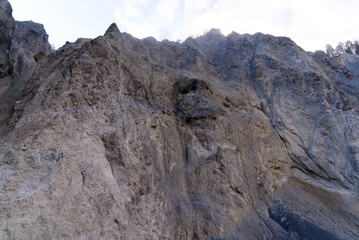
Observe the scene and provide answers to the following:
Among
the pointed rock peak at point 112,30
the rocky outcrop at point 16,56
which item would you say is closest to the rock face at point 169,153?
Result: the rocky outcrop at point 16,56

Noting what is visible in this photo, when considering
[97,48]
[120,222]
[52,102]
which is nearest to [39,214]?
[120,222]

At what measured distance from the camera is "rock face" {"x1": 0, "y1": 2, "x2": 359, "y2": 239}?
22.5ft

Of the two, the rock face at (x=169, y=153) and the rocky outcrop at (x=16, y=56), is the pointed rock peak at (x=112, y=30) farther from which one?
the rocky outcrop at (x=16, y=56)

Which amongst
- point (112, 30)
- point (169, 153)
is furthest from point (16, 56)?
point (169, 153)

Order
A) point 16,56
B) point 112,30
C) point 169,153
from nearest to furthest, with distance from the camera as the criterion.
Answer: point 169,153 < point 112,30 < point 16,56

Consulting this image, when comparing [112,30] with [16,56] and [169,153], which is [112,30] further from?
[169,153]

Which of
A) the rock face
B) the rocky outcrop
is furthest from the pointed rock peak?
the rocky outcrop

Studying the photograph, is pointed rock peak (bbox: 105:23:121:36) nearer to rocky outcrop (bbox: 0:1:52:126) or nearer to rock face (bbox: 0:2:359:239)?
rock face (bbox: 0:2:359:239)

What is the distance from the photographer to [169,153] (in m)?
10.0

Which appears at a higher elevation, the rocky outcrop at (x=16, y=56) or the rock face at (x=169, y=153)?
the rocky outcrop at (x=16, y=56)

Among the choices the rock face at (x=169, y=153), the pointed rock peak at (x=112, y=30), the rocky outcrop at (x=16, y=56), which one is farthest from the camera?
the pointed rock peak at (x=112, y=30)

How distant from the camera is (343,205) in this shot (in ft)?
35.2

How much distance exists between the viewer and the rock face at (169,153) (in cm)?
687

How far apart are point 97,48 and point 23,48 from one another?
10476 millimetres
